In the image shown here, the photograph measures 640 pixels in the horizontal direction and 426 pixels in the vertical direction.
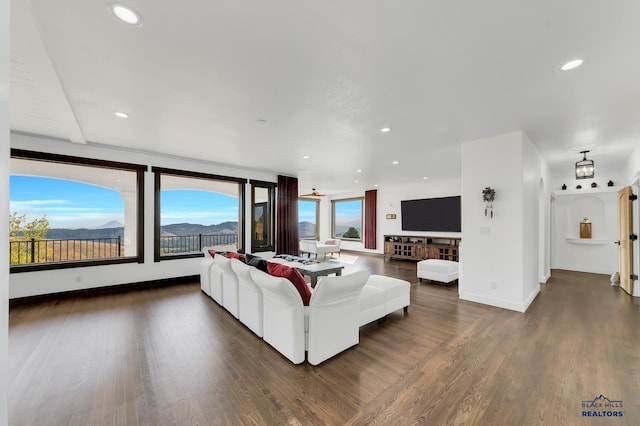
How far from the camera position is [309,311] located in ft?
8.13

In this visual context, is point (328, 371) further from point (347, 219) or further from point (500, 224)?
point (347, 219)

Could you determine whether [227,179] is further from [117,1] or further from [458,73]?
[458,73]

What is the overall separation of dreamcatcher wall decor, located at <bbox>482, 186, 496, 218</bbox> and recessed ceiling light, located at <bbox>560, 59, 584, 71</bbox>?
6.71ft

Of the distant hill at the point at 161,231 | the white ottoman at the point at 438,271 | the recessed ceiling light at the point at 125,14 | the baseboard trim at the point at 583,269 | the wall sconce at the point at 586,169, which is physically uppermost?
the recessed ceiling light at the point at 125,14

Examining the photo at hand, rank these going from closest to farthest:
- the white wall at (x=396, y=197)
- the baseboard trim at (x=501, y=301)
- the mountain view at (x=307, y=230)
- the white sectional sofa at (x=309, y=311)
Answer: the white sectional sofa at (x=309, y=311) < the baseboard trim at (x=501, y=301) < the white wall at (x=396, y=197) < the mountain view at (x=307, y=230)

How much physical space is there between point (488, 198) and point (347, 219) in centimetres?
830

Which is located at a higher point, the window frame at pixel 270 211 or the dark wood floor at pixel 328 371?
the window frame at pixel 270 211

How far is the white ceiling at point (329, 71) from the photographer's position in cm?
171

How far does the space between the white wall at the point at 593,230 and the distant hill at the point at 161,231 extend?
9.63 m

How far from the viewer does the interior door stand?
4746 mm

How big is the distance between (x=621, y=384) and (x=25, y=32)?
17.7ft

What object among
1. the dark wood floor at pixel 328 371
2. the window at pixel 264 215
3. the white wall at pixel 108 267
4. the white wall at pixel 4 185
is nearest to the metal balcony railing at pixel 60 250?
the white wall at pixel 108 267

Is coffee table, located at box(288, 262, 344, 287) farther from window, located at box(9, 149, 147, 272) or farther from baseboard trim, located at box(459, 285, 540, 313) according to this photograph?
window, located at box(9, 149, 147, 272)

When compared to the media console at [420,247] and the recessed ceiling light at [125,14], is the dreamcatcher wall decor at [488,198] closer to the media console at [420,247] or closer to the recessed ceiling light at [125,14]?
the media console at [420,247]
